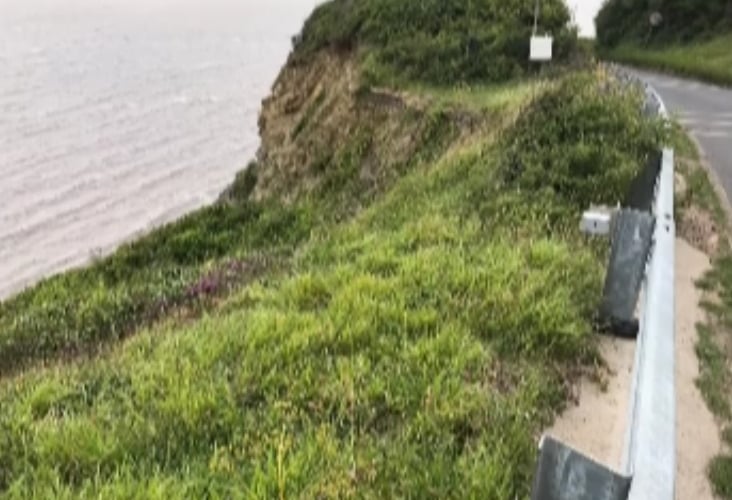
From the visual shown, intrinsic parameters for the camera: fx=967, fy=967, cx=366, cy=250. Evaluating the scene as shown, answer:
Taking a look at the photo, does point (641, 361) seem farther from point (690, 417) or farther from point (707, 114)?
point (707, 114)

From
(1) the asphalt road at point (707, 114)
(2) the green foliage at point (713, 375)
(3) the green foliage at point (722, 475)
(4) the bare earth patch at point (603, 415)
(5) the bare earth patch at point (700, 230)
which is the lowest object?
(1) the asphalt road at point (707, 114)

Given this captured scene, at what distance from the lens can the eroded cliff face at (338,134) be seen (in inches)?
696

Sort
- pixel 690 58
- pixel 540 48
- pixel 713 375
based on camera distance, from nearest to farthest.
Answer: pixel 713 375
pixel 540 48
pixel 690 58

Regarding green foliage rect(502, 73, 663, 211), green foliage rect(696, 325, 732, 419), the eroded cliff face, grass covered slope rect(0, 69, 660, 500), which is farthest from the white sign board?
green foliage rect(696, 325, 732, 419)

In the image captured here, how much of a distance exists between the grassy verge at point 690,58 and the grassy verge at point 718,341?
23805 millimetres

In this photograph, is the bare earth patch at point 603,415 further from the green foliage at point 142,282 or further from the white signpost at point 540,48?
the white signpost at point 540,48

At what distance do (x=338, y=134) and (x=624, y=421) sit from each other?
1772cm

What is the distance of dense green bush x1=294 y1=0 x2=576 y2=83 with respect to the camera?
2267 centimetres

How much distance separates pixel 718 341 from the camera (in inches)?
273

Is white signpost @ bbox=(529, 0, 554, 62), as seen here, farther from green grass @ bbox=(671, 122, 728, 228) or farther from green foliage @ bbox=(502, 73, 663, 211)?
green foliage @ bbox=(502, 73, 663, 211)

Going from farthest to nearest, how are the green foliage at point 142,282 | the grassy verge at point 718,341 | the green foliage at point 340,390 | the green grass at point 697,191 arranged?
the green grass at point 697,191
the green foliage at point 142,282
the grassy verge at point 718,341
the green foliage at point 340,390

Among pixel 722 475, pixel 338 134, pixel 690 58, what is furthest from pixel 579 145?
pixel 690 58

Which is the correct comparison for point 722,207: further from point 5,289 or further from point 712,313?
point 5,289

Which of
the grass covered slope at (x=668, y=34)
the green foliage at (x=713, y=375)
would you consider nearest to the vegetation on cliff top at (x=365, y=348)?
the green foliage at (x=713, y=375)
